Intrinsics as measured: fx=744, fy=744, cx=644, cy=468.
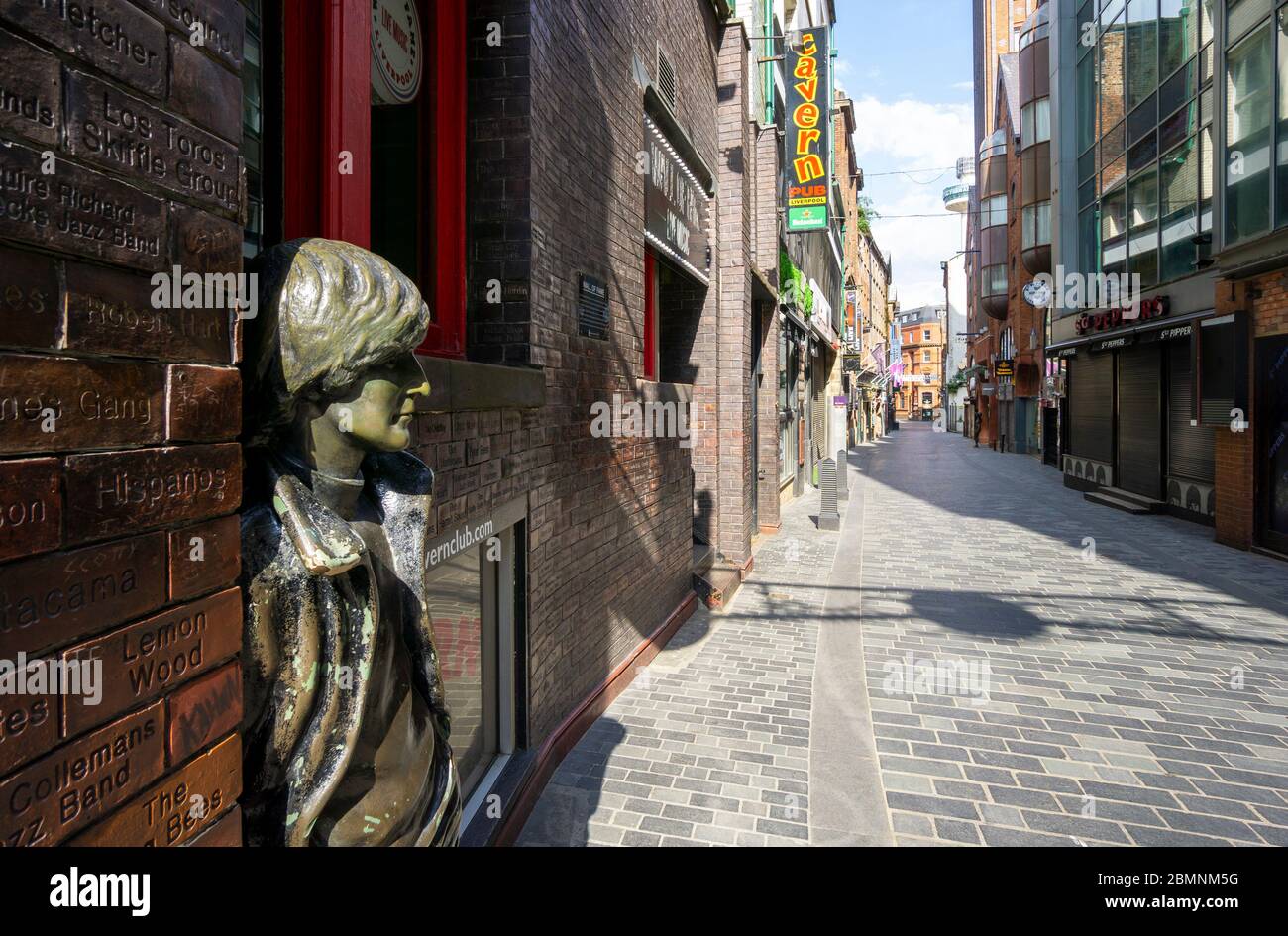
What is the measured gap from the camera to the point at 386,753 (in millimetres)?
1898

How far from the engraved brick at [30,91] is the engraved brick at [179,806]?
1.05m

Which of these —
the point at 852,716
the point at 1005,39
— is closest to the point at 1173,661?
the point at 852,716

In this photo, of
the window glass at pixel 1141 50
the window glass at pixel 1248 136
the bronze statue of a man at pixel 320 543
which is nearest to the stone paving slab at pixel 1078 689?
the bronze statue of a man at pixel 320 543

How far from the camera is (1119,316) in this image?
16906 millimetres

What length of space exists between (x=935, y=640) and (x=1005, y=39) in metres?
56.1

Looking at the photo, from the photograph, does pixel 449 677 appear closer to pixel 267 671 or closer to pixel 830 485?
pixel 267 671

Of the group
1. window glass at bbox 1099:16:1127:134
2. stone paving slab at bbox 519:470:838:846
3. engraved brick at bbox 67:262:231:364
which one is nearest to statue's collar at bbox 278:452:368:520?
engraved brick at bbox 67:262:231:364

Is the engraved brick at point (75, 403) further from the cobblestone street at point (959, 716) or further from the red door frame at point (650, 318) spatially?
the red door frame at point (650, 318)

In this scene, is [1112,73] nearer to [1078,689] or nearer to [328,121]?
[1078,689]

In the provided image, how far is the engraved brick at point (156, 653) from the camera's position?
115 centimetres

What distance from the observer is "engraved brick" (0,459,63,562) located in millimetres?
1016

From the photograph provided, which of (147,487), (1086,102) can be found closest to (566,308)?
(147,487)

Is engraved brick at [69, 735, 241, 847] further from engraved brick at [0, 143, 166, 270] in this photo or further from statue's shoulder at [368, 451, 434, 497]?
engraved brick at [0, 143, 166, 270]

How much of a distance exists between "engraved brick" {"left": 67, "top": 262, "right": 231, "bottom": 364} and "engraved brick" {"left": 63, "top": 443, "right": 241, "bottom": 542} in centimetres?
17
